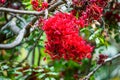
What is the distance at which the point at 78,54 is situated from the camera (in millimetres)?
1580

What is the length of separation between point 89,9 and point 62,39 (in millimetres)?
271

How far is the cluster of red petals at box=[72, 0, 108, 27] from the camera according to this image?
1.71m

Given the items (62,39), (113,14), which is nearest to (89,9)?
(62,39)

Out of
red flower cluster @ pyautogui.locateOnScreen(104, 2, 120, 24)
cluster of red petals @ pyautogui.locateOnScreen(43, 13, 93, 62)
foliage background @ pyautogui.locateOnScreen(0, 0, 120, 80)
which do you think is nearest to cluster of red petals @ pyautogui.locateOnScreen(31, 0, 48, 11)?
foliage background @ pyautogui.locateOnScreen(0, 0, 120, 80)

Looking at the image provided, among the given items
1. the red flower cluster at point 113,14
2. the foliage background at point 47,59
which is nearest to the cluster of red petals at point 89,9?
the foliage background at point 47,59

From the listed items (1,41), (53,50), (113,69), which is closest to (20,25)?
(1,41)

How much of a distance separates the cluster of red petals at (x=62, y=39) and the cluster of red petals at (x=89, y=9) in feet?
0.42

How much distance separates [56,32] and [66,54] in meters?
0.12

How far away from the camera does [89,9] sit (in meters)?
1.71

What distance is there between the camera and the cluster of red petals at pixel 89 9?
171 cm

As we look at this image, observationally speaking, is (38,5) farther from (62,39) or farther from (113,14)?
(113,14)

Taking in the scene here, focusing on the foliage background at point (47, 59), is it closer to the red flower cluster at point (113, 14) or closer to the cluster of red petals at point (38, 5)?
the red flower cluster at point (113, 14)

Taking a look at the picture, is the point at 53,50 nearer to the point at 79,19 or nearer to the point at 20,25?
the point at 79,19

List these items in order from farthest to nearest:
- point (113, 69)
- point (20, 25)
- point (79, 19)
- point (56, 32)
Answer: point (113, 69), point (20, 25), point (79, 19), point (56, 32)
